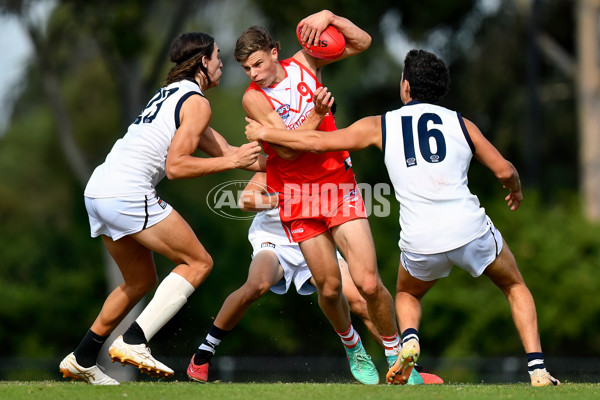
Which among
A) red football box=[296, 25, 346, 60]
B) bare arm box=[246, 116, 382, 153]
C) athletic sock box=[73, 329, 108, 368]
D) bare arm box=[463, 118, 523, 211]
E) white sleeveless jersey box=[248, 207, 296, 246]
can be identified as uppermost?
red football box=[296, 25, 346, 60]

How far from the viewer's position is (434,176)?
632 cm

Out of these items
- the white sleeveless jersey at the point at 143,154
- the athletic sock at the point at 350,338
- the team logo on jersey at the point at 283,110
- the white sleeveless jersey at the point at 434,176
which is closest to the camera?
the white sleeveless jersey at the point at 434,176

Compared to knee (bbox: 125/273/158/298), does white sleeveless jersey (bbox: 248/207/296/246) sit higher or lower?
lower

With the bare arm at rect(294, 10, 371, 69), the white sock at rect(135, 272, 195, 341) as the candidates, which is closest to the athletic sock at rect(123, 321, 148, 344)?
the white sock at rect(135, 272, 195, 341)

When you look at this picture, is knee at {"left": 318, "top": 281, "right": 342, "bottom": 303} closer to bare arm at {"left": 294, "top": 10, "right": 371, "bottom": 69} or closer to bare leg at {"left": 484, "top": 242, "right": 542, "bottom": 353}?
bare leg at {"left": 484, "top": 242, "right": 542, "bottom": 353}

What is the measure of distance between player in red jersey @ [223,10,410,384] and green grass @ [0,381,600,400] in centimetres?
85

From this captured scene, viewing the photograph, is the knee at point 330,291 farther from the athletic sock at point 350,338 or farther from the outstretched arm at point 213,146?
the outstretched arm at point 213,146

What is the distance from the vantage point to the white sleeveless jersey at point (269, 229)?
8.20 meters

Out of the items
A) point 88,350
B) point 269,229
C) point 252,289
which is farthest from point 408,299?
point 88,350

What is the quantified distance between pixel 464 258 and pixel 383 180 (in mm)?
15483

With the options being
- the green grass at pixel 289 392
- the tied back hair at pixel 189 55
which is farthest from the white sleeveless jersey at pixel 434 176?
the tied back hair at pixel 189 55

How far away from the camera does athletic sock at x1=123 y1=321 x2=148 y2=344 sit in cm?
647

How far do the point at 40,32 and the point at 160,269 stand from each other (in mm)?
5808

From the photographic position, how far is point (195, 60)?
686cm
